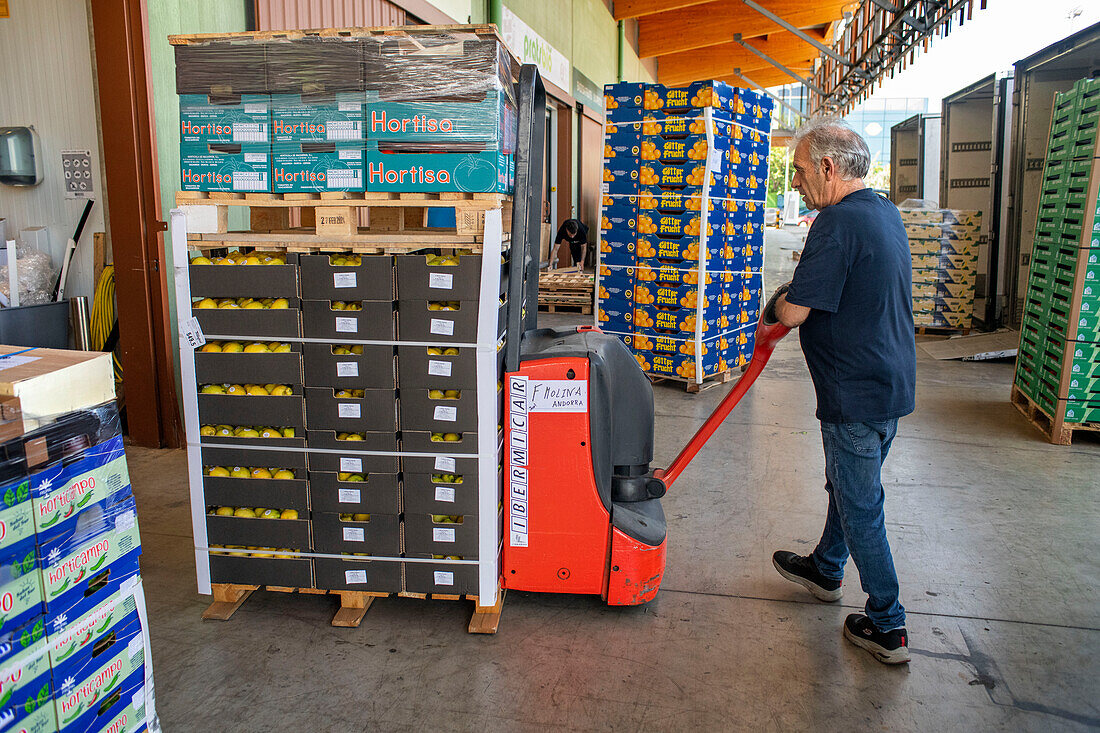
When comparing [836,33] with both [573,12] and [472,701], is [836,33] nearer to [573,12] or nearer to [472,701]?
[573,12]

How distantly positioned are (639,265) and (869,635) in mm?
5152

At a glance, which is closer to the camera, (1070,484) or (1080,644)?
(1080,644)

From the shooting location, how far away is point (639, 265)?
7898mm

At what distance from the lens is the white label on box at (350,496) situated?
3.41 metres

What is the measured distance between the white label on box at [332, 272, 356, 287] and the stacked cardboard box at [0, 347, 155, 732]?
1167mm

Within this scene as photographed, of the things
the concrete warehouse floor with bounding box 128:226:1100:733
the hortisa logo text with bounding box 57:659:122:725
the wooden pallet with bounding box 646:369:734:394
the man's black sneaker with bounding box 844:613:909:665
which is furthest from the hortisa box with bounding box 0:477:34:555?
the wooden pallet with bounding box 646:369:734:394

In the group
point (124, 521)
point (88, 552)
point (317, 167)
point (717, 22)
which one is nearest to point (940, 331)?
point (317, 167)

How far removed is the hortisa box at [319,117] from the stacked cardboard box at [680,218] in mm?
4729

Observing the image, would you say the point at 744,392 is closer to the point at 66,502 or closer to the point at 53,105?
the point at 66,502

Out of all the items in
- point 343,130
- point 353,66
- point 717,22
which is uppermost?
point 717,22

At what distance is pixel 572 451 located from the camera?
3.39m

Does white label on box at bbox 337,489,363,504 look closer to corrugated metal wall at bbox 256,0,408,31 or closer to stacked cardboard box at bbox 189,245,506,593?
stacked cardboard box at bbox 189,245,506,593

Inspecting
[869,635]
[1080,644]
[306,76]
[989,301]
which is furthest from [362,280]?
[989,301]

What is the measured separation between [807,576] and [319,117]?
3.08 meters
